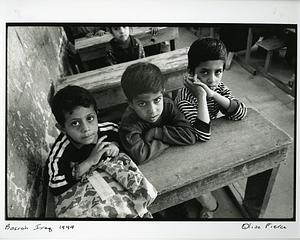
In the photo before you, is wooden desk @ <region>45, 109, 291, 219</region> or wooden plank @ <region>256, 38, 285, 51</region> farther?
wooden plank @ <region>256, 38, 285, 51</region>

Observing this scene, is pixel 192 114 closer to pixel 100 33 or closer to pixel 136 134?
pixel 136 134

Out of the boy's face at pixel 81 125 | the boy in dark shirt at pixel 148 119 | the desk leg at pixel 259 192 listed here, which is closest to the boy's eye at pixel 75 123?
the boy's face at pixel 81 125

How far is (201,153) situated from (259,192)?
0.29 meters

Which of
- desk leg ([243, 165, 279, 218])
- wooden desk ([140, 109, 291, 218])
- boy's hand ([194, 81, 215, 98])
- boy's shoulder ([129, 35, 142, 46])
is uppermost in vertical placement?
boy's shoulder ([129, 35, 142, 46])

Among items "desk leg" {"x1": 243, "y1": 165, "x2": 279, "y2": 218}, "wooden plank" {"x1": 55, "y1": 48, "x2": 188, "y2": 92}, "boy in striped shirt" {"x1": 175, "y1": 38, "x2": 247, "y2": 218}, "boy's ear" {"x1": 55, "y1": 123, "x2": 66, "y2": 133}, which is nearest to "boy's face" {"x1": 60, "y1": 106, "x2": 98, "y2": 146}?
"boy's ear" {"x1": 55, "y1": 123, "x2": 66, "y2": 133}

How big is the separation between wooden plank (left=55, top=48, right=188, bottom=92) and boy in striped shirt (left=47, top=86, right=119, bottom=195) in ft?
0.20

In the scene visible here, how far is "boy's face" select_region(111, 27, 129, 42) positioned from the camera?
687mm

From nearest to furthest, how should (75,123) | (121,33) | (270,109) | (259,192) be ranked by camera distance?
(75,123) < (121,33) < (259,192) < (270,109)

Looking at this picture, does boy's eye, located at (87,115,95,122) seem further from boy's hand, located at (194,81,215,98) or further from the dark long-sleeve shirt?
boy's hand, located at (194,81,215,98)

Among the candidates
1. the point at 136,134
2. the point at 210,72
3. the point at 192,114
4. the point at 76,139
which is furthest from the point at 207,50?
the point at 76,139

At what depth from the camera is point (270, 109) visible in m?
0.98

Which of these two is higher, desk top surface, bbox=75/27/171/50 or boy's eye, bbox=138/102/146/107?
desk top surface, bbox=75/27/171/50

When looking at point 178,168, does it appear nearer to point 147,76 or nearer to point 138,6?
point 147,76

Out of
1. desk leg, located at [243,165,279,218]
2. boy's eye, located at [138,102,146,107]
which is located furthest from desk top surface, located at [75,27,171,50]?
desk leg, located at [243,165,279,218]
